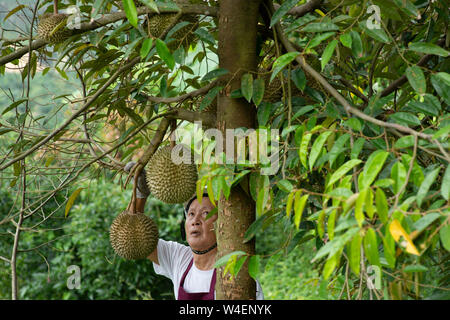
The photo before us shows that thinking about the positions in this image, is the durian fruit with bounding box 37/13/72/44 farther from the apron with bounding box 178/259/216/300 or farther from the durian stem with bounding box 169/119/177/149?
the apron with bounding box 178/259/216/300

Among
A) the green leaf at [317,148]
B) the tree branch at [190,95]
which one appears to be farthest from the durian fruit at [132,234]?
the green leaf at [317,148]

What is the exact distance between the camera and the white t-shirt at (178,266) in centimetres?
186

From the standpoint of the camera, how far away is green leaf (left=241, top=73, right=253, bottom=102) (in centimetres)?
112

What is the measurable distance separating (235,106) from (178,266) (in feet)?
3.05

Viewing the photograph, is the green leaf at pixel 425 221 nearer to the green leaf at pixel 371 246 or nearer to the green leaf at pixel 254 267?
the green leaf at pixel 371 246

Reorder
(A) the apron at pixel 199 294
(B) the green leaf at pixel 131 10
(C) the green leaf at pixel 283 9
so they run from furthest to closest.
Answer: (A) the apron at pixel 199 294 < (C) the green leaf at pixel 283 9 < (B) the green leaf at pixel 131 10

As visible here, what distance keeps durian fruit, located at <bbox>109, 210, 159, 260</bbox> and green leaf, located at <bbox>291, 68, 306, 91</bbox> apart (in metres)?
0.57

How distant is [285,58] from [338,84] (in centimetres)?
33

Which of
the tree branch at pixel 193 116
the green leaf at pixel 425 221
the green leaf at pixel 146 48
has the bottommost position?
the green leaf at pixel 425 221

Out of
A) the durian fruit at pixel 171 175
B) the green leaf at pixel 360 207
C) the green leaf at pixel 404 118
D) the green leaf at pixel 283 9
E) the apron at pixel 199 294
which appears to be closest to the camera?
the green leaf at pixel 360 207

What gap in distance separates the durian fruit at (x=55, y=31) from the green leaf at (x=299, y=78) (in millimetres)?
556

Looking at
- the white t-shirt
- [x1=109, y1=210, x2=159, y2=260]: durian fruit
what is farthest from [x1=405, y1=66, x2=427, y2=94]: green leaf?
the white t-shirt

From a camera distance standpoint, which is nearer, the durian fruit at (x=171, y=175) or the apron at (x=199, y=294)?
the durian fruit at (x=171, y=175)
